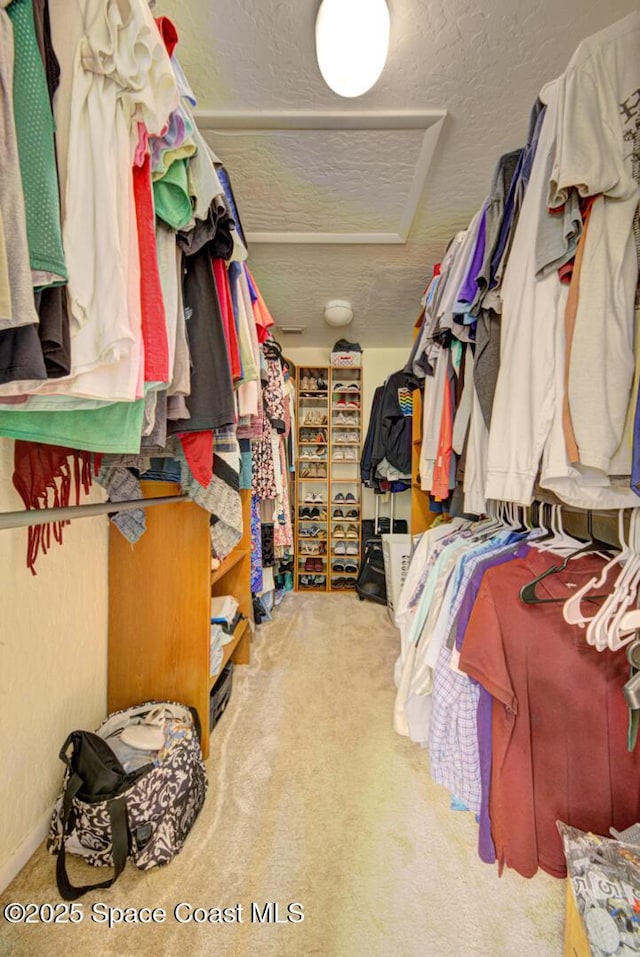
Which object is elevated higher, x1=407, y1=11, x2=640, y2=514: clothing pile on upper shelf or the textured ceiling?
the textured ceiling

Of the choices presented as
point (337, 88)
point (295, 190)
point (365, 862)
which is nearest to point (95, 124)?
point (337, 88)

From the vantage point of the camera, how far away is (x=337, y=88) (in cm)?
105

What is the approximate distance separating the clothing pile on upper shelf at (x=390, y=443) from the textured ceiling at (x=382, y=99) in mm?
1066

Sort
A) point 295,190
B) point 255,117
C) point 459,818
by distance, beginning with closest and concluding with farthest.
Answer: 1. point 459,818
2. point 255,117
3. point 295,190

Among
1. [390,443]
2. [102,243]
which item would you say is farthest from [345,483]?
[102,243]

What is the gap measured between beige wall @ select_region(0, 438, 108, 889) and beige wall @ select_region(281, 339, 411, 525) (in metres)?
2.60

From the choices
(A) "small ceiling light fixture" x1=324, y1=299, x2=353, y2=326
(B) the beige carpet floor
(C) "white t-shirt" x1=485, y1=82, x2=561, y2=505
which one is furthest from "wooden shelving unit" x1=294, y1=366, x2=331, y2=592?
(C) "white t-shirt" x1=485, y1=82, x2=561, y2=505

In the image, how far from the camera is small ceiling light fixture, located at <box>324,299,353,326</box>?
2.62 m

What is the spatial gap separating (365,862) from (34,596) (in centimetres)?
118

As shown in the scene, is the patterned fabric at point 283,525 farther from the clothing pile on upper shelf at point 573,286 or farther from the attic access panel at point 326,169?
the clothing pile on upper shelf at point 573,286

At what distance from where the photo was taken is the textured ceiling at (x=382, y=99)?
1.00 metres

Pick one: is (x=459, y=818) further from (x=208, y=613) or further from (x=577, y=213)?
(x=577, y=213)

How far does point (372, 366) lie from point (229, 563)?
251 cm

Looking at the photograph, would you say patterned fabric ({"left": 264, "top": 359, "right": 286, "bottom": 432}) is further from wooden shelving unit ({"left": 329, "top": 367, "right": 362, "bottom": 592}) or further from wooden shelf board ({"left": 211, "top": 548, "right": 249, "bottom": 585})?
wooden shelving unit ({"left": 329, "top": 367, "right": 362, "bottom": 592})
